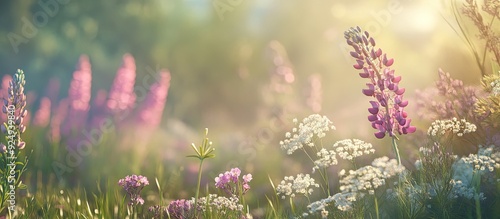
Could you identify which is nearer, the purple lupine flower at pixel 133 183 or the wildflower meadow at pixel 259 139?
the wildflower meadow at pixel 259 139

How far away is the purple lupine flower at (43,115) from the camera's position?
5.85 metres

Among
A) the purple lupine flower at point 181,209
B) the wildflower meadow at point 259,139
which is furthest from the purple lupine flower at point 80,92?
the purple lupine flower at point 181,209

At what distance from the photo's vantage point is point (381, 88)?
120 inches

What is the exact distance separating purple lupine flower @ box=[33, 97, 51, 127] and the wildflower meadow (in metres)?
0.02

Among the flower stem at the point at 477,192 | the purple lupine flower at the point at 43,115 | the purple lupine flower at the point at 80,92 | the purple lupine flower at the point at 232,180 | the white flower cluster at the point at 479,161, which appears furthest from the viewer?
the purple lupine flower at the point at 43,115

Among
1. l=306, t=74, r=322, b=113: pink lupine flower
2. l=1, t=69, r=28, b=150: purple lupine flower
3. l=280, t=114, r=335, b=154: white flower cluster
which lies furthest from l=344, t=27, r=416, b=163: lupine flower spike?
l=306, t=74, r=322, b=113: pink lupine flower

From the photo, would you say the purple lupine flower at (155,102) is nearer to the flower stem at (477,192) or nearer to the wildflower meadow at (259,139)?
the wildflower meadow at (259,139)

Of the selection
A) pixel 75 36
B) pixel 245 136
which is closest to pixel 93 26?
pixel 75 36

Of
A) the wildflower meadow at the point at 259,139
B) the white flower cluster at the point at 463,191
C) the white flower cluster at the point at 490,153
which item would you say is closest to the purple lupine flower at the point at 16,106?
the wildflower meadow at the point at 259,139

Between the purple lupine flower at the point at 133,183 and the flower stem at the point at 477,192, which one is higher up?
the purple lupine flower at the point at 133,183

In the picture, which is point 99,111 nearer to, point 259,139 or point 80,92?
point 80,92

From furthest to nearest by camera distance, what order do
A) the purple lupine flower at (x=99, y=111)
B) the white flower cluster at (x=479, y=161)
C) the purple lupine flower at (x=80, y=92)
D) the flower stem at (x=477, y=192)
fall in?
the purple lupine flower at (x=99, y=111) → the purple lupine flower at (x=80, y=92) → the white flower cluster at (x=479, y=161) → the flower stem at (x=477, y=192)

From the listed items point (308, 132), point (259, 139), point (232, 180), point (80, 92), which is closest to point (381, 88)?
point (308, 132)

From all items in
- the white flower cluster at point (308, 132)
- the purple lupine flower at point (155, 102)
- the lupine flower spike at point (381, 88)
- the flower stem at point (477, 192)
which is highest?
the purple lupine flower at point (155, 102)
